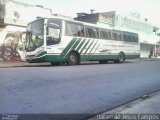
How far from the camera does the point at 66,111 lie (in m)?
6.95

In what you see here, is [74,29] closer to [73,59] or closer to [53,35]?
[73,59]

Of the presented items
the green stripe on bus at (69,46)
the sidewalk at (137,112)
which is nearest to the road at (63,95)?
the sidewalk at (137,112)

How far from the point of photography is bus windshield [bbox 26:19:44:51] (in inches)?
775

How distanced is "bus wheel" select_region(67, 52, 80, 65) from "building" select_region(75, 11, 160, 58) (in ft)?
75.3

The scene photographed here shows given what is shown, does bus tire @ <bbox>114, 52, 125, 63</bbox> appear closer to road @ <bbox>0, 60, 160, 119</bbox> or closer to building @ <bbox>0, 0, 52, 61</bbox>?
building @ <bbox>0, 0, 52, 61</bbox>

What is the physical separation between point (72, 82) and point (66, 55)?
390 inches

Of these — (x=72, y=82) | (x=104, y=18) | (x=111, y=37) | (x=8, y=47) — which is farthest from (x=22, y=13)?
(x=72, y=82)

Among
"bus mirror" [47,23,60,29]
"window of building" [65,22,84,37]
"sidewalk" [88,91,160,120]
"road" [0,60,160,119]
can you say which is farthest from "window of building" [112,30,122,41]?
"sidewalk" [88,91,160,120]

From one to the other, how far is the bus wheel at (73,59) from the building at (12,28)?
8883 mm

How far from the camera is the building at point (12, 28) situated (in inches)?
1153

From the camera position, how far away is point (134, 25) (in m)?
56.4

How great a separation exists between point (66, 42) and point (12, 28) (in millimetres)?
10942

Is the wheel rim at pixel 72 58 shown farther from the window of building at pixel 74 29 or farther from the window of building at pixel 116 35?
the window of building at pixel 116 35

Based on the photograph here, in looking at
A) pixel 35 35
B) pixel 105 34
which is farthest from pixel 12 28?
pixel 35 35
